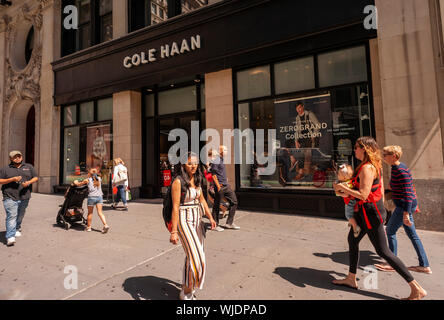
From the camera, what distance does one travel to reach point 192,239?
2.85 meters

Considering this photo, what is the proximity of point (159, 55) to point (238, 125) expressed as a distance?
4.46 metres

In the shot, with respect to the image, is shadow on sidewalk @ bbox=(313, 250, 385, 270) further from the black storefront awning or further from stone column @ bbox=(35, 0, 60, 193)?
stone column @ bbox=(35, 0, 60, 193)

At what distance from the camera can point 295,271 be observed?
366cm

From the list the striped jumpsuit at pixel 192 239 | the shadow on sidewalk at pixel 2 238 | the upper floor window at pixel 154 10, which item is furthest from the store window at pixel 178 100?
the striped jumpsuit at pixel 192 239

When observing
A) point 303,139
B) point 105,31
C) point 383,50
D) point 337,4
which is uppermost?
point 105,31

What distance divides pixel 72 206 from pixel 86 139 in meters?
6.81

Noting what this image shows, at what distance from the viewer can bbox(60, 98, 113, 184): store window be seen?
11.6m

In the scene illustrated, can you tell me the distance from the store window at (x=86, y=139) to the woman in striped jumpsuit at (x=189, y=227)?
9.36 metres

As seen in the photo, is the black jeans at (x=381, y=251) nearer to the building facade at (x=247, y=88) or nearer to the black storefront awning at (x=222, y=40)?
the building facade at (x=247, y=88)

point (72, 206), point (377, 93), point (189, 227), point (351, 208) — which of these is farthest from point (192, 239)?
point (377, 93)

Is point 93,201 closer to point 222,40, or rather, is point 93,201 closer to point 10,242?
point 10,242
